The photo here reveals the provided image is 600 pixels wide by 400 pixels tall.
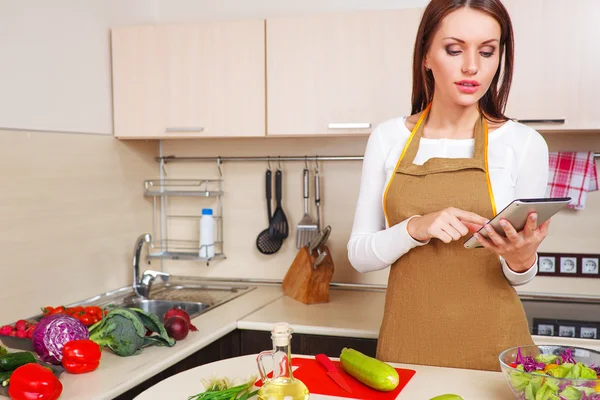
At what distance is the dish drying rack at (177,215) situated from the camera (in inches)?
117

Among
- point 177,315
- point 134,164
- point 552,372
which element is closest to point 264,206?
point 134,164

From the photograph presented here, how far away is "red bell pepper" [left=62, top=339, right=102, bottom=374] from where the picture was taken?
170 cm

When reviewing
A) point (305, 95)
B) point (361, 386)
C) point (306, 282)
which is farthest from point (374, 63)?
point (361, 386)

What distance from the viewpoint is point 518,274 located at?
Answer: 1486mm

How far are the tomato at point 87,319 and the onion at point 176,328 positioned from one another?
250mm

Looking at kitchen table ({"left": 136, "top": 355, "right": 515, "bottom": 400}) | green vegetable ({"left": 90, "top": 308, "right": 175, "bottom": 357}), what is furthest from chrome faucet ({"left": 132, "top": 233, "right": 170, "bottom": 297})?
kitchen table ({"left": 136, "top": 355, "right": 515, "bottom": 400})

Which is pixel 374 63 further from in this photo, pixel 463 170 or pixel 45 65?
pixel 45 65

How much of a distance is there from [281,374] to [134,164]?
194 cm

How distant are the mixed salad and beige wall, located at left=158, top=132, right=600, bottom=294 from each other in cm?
157

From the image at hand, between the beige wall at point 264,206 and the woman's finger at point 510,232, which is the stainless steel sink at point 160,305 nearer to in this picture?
the beige wall at point 264,206

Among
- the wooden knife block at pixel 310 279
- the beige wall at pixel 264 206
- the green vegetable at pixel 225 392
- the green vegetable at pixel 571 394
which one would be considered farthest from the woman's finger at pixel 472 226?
the beige wall at pixel 264 206

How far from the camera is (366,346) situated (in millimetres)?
2215

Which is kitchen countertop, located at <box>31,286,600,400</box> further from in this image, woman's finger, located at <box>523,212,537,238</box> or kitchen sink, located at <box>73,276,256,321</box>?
woman's finger, located at <box>523,212,537,238</box>

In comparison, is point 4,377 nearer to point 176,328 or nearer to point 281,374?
point 176,328
